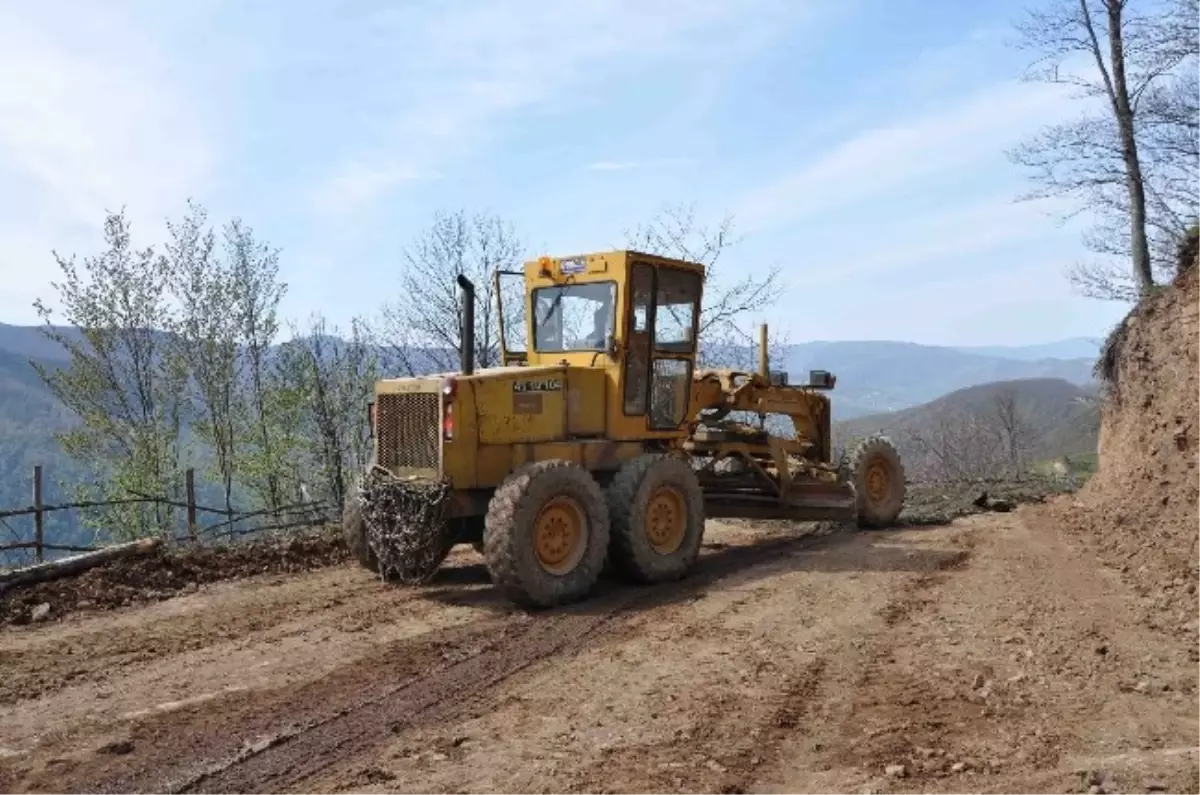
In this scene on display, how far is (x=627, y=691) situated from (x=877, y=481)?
816 cm

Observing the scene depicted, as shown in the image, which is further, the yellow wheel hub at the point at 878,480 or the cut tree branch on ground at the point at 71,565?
the yellow wheel hub at the point at 878,480

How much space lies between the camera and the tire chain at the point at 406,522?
8.17 meters

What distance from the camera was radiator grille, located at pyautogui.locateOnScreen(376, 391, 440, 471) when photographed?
8.38m

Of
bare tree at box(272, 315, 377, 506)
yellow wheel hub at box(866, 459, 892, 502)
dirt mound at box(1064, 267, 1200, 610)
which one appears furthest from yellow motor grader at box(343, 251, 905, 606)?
bare tree at box(272, 315, 377, 506)

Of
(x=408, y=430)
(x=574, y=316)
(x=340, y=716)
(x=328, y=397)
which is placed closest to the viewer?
(x=340, y=716)

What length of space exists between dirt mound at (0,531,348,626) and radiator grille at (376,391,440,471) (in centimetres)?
206

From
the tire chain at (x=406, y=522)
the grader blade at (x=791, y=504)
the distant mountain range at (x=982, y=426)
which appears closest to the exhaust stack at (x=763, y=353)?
the grader blade at (x=791, y=504)

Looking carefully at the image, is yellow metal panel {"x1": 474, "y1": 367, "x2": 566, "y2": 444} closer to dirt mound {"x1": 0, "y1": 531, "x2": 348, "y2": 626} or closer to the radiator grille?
the radiator grille

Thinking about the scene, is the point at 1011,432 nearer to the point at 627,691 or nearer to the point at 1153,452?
the point at 1153,452

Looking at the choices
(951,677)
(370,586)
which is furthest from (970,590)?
(370,586)

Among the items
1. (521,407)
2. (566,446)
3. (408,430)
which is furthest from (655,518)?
(408,430)

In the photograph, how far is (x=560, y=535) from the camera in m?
8.12

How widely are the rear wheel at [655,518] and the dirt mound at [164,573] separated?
3472 mm

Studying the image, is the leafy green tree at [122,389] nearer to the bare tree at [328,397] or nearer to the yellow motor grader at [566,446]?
the bare tree at [328,397]
